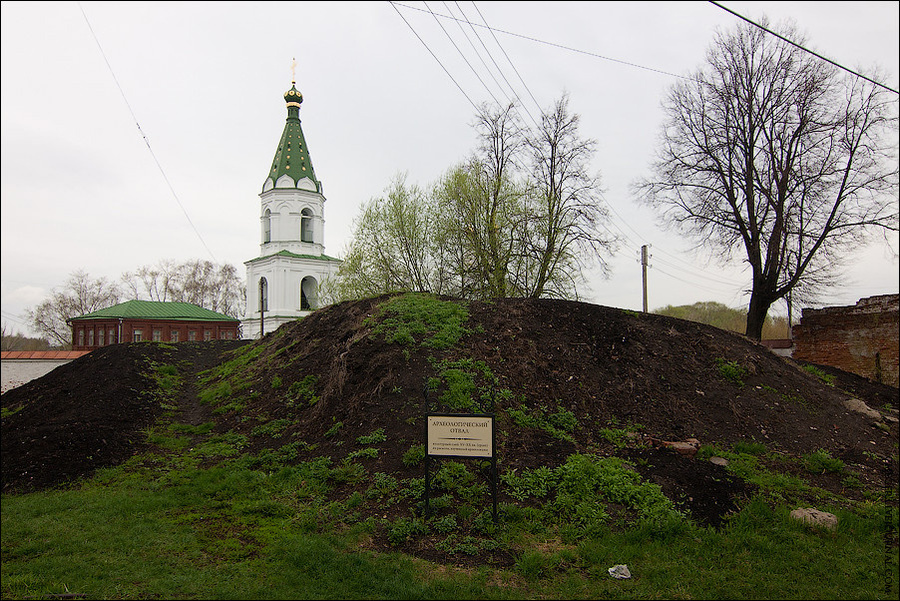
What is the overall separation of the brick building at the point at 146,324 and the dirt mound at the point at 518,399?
1103 inches

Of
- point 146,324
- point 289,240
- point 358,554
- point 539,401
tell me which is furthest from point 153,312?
point 358,554

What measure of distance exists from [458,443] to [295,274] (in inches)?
1395

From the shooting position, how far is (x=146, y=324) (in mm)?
40281

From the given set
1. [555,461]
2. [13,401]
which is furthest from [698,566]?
[13,401]

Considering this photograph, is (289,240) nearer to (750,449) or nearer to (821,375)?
(821,375)

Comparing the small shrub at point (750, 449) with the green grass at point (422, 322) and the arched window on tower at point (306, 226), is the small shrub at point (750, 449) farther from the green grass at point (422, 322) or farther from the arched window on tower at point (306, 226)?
the arched window on tower at point (306, 226)

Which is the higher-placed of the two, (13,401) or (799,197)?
(799,197)

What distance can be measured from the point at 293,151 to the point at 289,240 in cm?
689

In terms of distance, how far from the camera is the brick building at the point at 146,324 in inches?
1555

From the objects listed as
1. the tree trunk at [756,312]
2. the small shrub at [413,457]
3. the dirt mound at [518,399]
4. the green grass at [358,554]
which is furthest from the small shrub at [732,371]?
the tree trunk at [756,312]

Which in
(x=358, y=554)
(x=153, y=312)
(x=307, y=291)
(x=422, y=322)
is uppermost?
(x=307, y=291)

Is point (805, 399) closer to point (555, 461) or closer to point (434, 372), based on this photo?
point (555, 461)

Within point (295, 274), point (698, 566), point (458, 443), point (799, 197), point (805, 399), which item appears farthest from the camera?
point (295, 274)

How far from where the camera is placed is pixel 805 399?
11.3 meters
